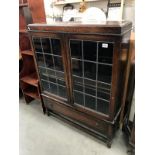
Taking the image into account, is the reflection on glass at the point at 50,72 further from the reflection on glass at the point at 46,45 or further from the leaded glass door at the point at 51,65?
the reflection on glass at the point at 46,45

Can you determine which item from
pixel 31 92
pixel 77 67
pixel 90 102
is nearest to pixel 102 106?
pixel 90 102

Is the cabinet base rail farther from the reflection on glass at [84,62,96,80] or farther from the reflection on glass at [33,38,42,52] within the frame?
the reflection on glass at [33,38,42,52]

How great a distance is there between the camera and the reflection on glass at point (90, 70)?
1.24 meters

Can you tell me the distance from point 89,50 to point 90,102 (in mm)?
573

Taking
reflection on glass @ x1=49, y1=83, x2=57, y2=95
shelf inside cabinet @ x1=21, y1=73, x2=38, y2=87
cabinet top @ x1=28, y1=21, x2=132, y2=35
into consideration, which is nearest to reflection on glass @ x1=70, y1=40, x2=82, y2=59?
cabinet top @ x1=28, y1=21, x2=132, y2=35

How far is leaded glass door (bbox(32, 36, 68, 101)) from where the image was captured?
1.42 m

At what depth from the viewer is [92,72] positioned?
1.27 m

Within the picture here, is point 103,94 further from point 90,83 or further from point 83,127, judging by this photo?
point 83,127

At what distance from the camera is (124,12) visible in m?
1.55

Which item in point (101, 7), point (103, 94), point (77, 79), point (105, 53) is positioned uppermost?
point (101, 7)
